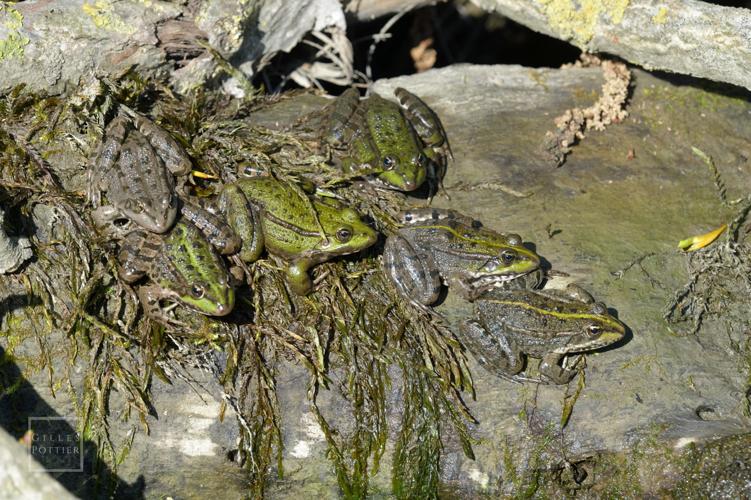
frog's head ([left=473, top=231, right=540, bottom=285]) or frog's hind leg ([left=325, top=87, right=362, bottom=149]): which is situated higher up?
frog's hind leg ([left=325, top=87, right=362, bottom=149])

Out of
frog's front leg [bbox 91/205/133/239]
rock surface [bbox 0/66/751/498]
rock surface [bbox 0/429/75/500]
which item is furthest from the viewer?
frog's front leg [bbox 91/205/133/239]

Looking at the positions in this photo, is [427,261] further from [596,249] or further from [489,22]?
[489,22]

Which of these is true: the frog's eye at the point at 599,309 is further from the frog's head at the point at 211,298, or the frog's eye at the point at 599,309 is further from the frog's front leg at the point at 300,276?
the frog's head at the point at 211,298

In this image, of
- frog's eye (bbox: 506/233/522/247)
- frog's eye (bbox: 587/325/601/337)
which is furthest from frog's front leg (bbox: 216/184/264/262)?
frog's eye (bbox: 587/325/601/337)

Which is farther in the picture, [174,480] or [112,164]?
[112,164]

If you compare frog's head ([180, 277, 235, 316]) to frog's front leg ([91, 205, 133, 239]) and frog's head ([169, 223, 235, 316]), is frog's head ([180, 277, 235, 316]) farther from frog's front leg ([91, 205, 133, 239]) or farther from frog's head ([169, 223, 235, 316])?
frog's front leg ([91, 205, 133, 239])

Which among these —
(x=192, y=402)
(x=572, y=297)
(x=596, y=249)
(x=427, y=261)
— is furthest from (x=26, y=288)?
(x=596, y=249)

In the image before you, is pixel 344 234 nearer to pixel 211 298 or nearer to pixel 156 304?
pixel 211 298
